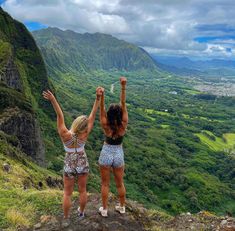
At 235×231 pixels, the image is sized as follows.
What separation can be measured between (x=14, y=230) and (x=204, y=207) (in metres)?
104

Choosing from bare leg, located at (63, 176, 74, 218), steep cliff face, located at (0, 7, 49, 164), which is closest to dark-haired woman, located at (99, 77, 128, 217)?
bare leg, located at (63, 176, 74, 218)

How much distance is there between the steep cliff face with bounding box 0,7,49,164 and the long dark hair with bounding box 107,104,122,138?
4320 centimetres

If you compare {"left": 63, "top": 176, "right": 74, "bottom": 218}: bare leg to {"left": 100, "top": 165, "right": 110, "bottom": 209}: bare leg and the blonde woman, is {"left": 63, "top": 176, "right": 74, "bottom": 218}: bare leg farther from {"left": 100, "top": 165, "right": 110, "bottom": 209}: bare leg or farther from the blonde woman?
{"left": 100, "top": 165, "right": 110, "bottom": 209}: bare leg

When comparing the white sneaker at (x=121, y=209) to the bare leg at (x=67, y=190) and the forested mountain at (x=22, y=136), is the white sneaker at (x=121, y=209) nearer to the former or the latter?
the bare leg at (x=67, y=190)

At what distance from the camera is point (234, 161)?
159000mm

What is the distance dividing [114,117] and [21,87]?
9071 centimetres

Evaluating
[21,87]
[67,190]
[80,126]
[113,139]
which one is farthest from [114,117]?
[21,87]

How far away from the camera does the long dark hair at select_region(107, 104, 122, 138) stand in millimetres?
11680

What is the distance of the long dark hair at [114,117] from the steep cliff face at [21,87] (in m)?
43.2

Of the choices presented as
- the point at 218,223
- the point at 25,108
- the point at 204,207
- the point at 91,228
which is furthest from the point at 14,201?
the point at 204,207

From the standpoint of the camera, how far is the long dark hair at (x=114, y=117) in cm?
1168

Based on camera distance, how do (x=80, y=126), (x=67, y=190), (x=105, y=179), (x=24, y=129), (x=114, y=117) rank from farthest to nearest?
1. (x=24, y=129)
2. (x=105, y=179)
3. (x=67, y=190)
4. (x=114, y=117)
5. (x=80, y=126)

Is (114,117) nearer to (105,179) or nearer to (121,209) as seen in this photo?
(105,179)

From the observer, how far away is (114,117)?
11.7m
